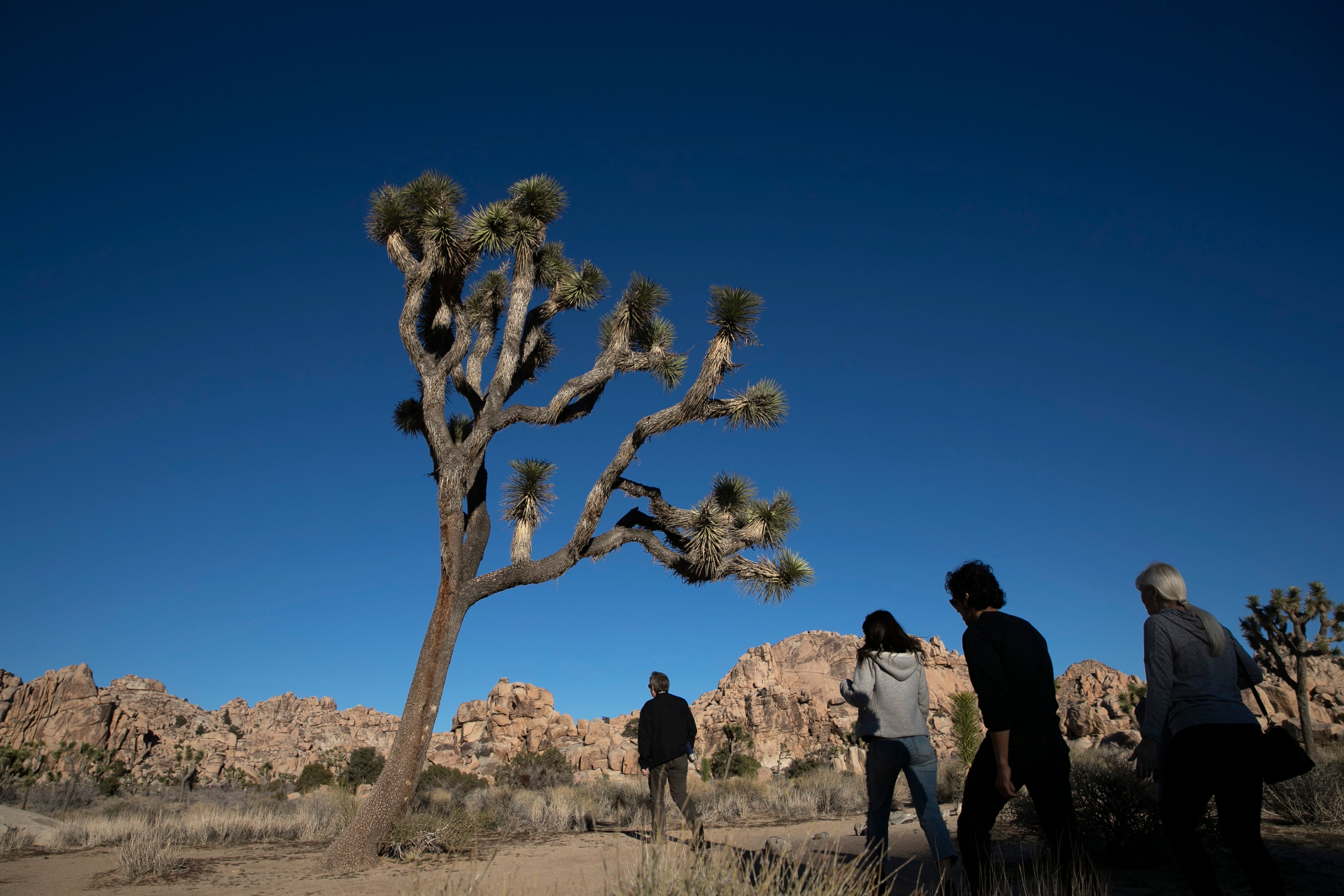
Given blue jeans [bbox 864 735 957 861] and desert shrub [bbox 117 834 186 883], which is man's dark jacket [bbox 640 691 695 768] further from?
desert shrub [bbox 117 834 186 883]

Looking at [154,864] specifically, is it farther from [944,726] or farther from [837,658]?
[837,658]

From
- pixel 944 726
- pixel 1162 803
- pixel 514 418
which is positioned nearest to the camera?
pixel 1162 803

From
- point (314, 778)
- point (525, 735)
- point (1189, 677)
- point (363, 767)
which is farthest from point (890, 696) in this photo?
point (525, 735)

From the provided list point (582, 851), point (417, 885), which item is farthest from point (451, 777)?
point (417, 885)

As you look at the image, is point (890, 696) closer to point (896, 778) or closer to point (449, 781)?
point (896, 778)

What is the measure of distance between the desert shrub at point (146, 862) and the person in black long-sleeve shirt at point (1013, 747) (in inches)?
279

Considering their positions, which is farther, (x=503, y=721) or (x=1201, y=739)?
(x=503, y=721)

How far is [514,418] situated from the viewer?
8.88 meters

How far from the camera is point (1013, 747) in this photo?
347 centimetres

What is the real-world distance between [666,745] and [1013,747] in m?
4.34

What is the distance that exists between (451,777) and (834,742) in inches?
1102

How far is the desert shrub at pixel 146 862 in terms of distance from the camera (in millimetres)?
6438

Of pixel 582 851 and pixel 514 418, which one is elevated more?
pixel 514 418

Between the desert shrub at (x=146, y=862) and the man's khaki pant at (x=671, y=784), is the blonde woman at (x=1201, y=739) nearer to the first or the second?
the man's khaki pant at (x=671, y=784)
